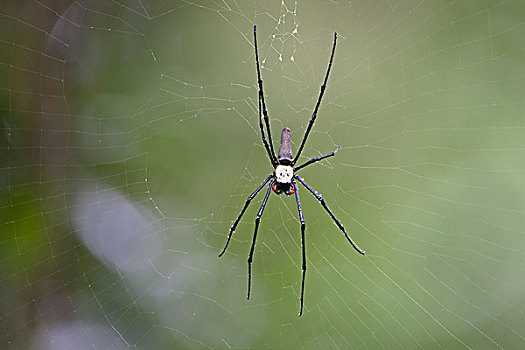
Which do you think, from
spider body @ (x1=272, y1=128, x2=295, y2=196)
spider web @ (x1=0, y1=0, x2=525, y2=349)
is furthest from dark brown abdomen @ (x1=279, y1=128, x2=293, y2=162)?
spider web @ (x1=0, y1=0, x2=525, y2=349)

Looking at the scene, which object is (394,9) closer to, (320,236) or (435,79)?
(435,79)

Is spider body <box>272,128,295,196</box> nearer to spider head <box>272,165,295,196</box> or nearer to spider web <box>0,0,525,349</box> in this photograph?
spider head <box>272,165,295,196</box>

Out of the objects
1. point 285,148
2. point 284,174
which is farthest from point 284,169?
point 285,148

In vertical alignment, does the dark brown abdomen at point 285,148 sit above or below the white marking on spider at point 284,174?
above

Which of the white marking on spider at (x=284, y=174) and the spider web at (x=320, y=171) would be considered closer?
the white marking on spider at (x=284, y=174)

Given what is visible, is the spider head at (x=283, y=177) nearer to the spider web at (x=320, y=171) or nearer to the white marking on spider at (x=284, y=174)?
the white marking on spider at (x=284, y=174)

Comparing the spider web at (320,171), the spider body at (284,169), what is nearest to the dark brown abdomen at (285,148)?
the spider body at (284,169)
